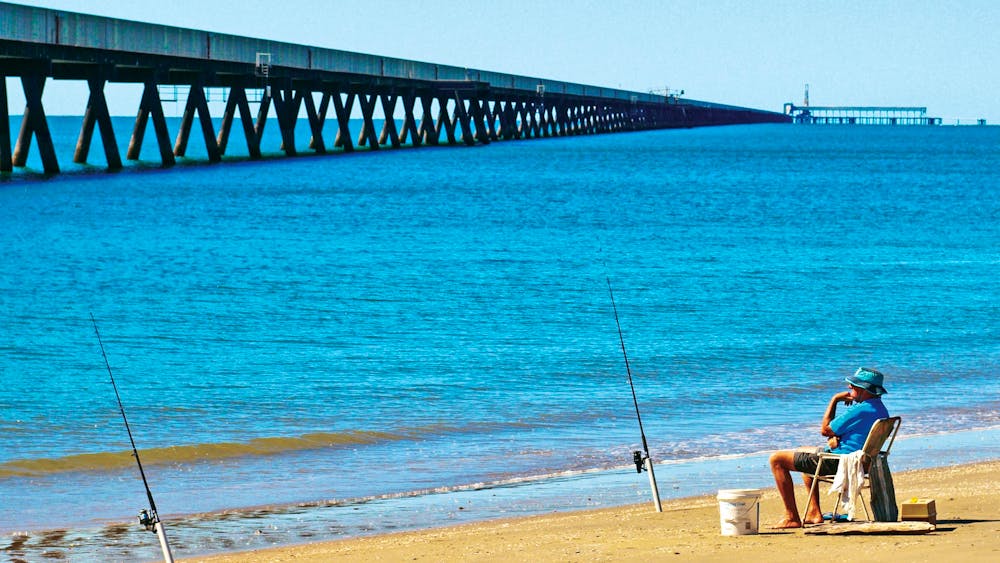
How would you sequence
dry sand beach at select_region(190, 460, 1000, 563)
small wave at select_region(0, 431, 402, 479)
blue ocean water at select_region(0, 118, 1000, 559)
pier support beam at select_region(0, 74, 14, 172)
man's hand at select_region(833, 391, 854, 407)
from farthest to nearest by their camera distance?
pier support beam at select_region(0, 74, 14, 172) < small wave at select_region(0, 431, 402, 479) < blue ocean water at select_region(0, 118, 1000, 559) < man's hand at select_region(833, 391, 854, 407) < dry sand beach at select_region(190, 460, 1000, 563)

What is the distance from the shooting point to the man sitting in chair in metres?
8.73

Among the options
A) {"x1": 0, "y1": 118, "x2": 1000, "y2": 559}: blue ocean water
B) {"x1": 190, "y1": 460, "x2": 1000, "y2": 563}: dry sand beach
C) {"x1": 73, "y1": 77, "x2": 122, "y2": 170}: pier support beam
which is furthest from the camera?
{"x1": 73, "y1": 77, "x2": 122, "y2": 170}: pier support beam

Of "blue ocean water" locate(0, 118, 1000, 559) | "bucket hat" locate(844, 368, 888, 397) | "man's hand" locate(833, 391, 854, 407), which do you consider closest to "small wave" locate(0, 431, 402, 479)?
"blue ocean water" locate(0, 118, 1000, 559)

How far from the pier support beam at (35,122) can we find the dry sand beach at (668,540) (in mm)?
44927

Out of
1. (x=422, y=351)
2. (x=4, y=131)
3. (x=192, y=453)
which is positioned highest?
(x=4, y=131)

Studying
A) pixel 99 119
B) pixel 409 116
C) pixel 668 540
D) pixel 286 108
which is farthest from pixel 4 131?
pixel 409 116

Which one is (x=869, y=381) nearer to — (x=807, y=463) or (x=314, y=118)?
(x=807, y=463)

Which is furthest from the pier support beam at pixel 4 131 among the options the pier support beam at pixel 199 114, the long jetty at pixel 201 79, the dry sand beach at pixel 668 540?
the dry sand beach at pixel 668 540

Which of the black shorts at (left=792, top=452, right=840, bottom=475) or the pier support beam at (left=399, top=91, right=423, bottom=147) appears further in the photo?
the pier support beam at (left=399, top=91, right=423, bottom=147)

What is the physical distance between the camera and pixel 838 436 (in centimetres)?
888

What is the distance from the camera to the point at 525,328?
23.2 meters

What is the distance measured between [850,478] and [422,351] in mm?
12124

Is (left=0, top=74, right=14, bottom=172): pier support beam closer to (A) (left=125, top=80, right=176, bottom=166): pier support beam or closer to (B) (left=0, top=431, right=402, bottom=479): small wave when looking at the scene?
(A) (left=125, top=80, right=176, bottom=166): pier support beam

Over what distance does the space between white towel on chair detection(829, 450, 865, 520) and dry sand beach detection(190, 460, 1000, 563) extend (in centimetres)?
25
